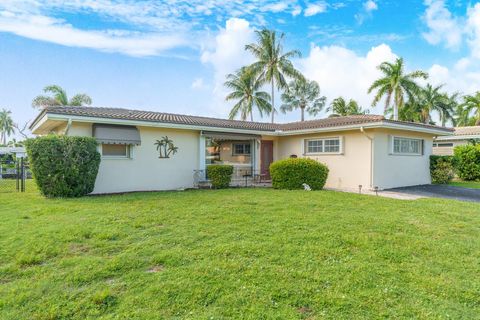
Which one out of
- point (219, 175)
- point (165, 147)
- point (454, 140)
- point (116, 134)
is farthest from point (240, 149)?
point (454, 140)

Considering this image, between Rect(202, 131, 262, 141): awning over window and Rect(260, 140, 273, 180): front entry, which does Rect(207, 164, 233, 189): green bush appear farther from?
Rect(260, 140, 273, 180): front entry

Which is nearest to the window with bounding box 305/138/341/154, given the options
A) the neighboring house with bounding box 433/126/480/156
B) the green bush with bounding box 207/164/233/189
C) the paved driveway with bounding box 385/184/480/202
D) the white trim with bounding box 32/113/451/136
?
the white trim with bounding box 32/113/451/136

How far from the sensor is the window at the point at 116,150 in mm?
12828

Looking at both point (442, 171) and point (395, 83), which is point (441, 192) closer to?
point (442, 171)

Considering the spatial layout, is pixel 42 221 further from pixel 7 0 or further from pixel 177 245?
pixel 7 0

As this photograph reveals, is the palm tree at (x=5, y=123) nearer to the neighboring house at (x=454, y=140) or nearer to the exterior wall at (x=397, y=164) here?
the exterior wall at (x=397, y=164)

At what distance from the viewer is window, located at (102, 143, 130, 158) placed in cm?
1283

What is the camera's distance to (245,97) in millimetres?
35625

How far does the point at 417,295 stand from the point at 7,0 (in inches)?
568

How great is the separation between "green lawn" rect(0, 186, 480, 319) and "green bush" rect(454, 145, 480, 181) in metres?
15.7

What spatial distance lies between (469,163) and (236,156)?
54.2ft

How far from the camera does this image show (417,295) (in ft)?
13.1

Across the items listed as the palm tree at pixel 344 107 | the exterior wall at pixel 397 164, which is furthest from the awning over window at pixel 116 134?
the palm tree at pixel 344 107

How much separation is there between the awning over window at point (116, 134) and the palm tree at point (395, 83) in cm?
2923
